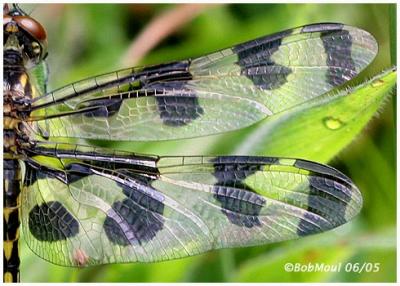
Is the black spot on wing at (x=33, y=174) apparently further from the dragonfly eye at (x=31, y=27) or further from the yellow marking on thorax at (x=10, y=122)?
the dragonfly eye at (x=31, y=27)

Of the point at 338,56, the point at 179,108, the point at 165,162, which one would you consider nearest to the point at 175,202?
the point at 165,162

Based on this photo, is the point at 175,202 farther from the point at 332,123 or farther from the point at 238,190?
the point at 332,123

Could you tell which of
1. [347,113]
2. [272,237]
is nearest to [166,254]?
[272,237]

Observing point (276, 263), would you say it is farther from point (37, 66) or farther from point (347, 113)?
point (37, 66)

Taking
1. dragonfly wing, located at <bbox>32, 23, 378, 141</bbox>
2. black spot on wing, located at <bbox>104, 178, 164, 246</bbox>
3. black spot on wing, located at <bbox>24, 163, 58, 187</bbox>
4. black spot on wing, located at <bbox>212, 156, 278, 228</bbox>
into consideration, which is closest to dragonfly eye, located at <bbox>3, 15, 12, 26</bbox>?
dragonfly wing, located at <bbox>32, 23, 378, 141</bbox>

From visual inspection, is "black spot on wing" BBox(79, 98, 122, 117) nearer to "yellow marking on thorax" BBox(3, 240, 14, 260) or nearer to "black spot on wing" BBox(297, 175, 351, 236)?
"yellow marking on thorax" BBox(3, 240, 14, 260)

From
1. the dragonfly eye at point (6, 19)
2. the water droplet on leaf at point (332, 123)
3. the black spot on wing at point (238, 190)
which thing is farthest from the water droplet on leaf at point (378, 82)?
the dragonfly eye at point (6, 19)

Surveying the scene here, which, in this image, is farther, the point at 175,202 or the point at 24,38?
the point at 24,38
